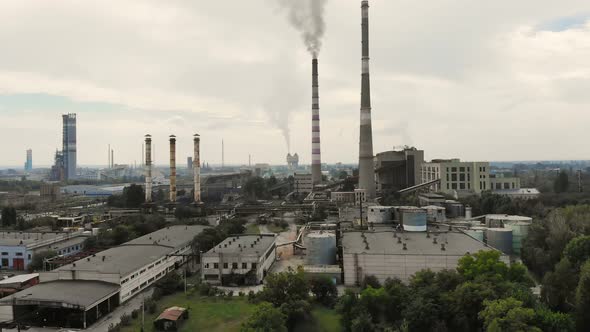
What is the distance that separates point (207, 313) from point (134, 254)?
21.3ft

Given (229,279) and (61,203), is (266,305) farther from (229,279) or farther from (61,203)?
(61,203)

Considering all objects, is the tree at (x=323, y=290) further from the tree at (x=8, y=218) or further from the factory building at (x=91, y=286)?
the tree at (x=8, y=218)

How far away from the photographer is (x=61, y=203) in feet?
176

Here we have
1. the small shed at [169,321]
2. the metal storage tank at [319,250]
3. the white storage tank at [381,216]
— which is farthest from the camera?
the white storage tank at [381,216]

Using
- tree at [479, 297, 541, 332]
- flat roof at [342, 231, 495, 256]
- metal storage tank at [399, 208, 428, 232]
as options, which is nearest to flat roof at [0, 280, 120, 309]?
flat roof at [342, 231, 495, 256]

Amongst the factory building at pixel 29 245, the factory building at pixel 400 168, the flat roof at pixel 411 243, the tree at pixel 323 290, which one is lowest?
the tree at pixel 323 290

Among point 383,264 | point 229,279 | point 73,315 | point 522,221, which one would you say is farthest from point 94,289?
point 522,221

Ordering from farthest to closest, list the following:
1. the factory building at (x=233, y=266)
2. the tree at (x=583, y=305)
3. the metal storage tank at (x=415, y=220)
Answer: the metal storage tank at (x=415, y=220)
the factory building at (x=233, y=266)
the tree at (x=583, y=305)

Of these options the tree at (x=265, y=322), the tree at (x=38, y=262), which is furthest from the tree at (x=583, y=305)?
the tree at (x=38, y=262)

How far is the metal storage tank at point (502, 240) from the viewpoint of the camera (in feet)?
75.4

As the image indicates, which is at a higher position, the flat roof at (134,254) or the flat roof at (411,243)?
the flat roof at (411,243)

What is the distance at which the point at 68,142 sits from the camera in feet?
341

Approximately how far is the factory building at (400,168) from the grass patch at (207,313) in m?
31.8

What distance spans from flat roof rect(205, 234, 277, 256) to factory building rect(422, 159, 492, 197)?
23.6 meters
